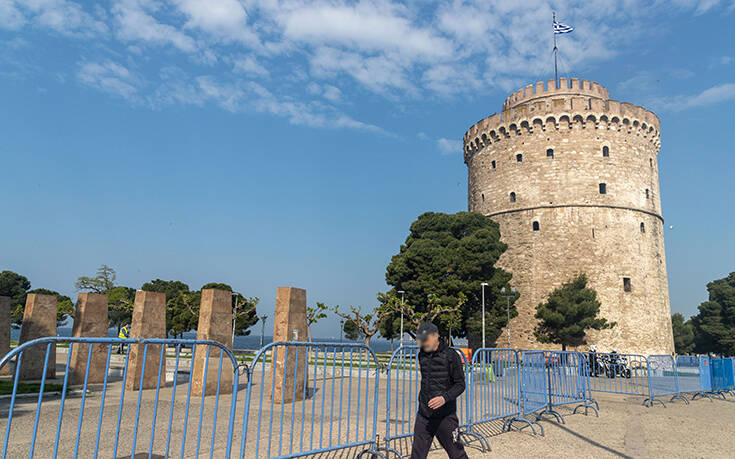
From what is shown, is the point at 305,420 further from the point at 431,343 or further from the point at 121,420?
the point at 431,343

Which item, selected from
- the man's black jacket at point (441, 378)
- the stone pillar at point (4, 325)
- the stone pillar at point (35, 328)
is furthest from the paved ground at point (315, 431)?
the stone pillar at point (4, 325)

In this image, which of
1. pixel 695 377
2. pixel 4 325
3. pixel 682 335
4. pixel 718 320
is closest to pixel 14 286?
pixel 4 325

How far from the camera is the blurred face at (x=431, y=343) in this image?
4645 millimetres

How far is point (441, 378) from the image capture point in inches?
183

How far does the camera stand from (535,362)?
9.74 meters

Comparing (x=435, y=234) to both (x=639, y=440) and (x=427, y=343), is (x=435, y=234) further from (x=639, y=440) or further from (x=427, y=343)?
(x=427, y=343)

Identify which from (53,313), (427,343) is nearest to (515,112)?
(53,313)

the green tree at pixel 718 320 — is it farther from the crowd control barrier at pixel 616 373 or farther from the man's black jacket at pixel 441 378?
the man's black jacket at pixel 441 378

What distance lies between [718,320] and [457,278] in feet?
106

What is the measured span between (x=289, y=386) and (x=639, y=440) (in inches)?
283

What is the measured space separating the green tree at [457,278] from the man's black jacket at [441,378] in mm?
26591

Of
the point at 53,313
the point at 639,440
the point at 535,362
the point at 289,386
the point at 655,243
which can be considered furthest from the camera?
the point at 655,243

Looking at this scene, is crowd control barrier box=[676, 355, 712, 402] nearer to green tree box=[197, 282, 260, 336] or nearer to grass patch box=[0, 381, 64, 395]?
grass patch box=[0, 381, 64, 395]

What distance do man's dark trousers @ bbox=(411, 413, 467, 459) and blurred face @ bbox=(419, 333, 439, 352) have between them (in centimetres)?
68
